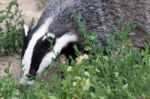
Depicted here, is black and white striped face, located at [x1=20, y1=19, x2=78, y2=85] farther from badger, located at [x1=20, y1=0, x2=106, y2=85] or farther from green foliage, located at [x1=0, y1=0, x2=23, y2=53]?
green foliage, located at [x1=0, y1=0, x2=23, y2=53]

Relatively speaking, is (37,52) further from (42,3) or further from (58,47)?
(42,3)

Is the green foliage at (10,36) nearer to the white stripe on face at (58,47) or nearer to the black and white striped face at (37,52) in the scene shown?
the black and white striped face at (37,52)

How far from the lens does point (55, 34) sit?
5000mm

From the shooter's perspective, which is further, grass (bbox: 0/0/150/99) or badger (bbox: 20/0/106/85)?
badger (bbox: 20/0/106/85)

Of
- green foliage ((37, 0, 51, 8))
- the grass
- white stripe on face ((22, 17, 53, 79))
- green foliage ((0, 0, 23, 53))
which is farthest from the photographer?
green foliage ((37, 0, 51, 8))

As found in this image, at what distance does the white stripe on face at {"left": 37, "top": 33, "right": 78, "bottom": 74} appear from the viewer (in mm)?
4844

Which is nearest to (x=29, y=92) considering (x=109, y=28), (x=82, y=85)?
(x=82, y=85)

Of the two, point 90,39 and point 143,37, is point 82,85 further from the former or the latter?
point 143,37

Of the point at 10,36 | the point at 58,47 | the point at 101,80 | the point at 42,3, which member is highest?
the point at 101,80

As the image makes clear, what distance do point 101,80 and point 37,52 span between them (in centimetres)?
106

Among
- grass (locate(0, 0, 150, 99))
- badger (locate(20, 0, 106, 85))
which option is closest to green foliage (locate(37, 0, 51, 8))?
badger (locate(20, 0, 106, 85))

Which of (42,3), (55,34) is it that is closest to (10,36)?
(55,34)

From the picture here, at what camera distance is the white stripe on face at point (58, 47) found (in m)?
4.84

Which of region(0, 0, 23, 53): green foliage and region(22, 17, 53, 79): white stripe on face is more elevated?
region(22, 17, 53, 79): white stripe on face
